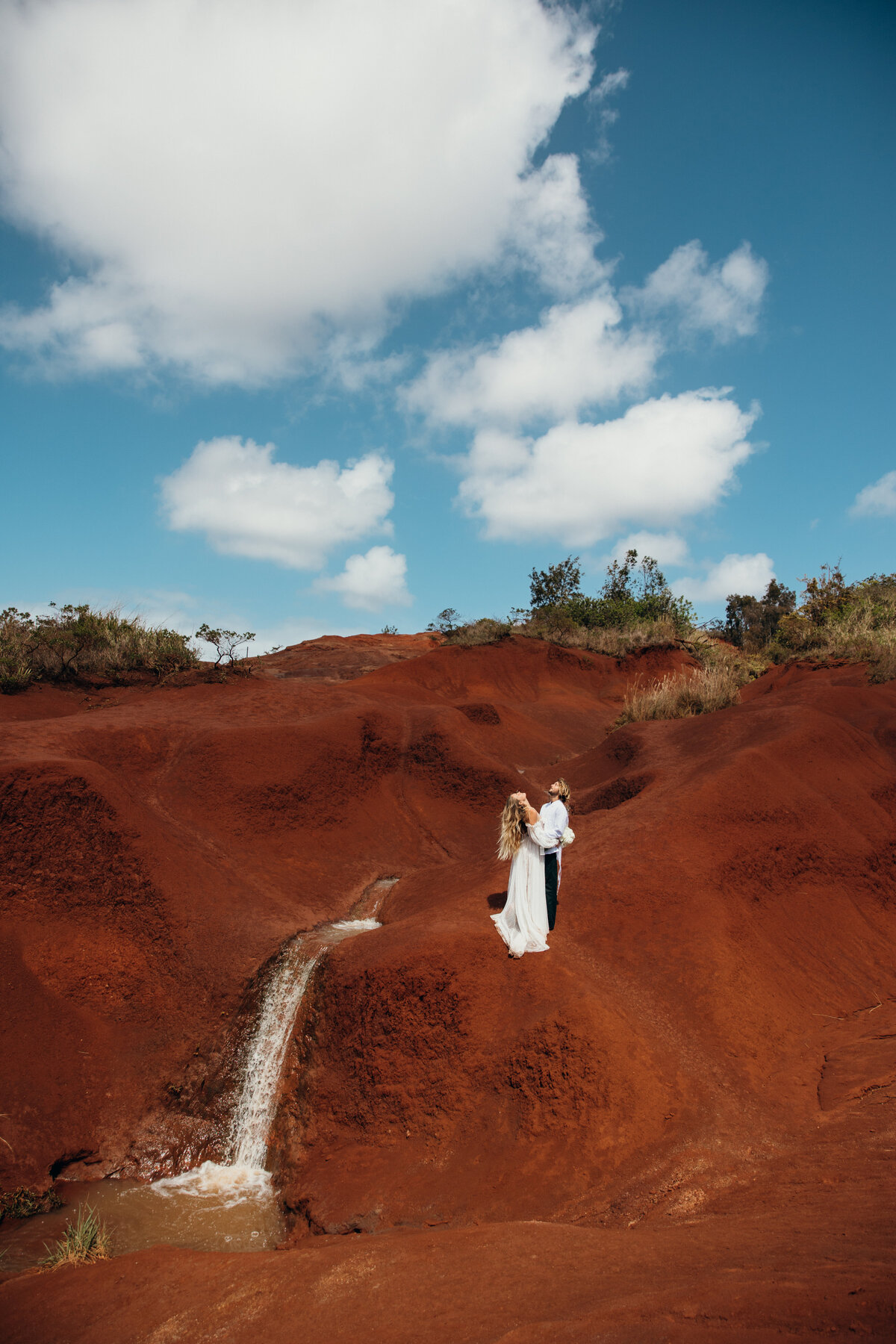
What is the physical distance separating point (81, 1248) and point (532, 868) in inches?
163

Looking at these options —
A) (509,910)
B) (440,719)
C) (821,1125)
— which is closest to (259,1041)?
(509,910)

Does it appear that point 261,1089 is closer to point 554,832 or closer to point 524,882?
point 524,882

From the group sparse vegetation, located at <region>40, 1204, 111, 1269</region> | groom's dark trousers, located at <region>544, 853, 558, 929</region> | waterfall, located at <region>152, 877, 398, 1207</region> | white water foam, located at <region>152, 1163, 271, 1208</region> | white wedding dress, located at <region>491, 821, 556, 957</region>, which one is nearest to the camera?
sparse vegetation, located at <region>40, 1204, 111, 1269</region>

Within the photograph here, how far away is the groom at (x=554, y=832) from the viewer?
20.5ft

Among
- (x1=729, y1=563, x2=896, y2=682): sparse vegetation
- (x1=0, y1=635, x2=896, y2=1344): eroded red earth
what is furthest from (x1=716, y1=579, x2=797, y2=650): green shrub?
(x1=0, y1=635, x2=896, y2=1344): eroded red earth

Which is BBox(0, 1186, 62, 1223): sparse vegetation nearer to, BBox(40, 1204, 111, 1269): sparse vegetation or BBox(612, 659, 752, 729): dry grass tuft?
BBox(40, 1204, 111, 1269): sparse vegetation

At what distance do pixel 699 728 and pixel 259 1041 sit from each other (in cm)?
760

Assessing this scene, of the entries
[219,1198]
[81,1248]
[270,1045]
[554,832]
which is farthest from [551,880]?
[81,1248]

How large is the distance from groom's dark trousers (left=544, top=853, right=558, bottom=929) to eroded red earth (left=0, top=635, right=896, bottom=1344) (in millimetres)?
425

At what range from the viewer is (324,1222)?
5113mm

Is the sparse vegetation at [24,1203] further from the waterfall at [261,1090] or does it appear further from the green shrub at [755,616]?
the green shrub at [755,616]

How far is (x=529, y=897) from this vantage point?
6.34 metres

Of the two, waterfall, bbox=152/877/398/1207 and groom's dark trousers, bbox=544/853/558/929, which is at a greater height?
groom's dark trousers, bbox=544/853/558/929

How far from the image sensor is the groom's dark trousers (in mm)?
6355
